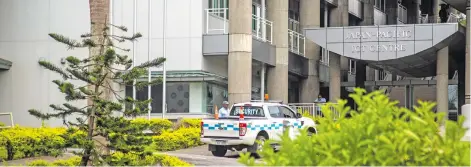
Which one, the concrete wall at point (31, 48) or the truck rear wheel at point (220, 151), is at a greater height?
the concrete wall at point (31, 48)

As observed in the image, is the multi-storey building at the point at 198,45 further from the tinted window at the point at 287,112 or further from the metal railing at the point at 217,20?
the tinted window at the point at 287,112

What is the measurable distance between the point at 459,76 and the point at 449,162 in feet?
156

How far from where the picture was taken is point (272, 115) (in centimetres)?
2420

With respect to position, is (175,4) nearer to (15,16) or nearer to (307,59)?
(15,16)

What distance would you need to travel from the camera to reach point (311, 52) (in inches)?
1746

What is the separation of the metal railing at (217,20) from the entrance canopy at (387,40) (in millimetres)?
4813

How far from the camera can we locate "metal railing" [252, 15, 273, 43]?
38188mm

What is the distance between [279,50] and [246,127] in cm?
1665

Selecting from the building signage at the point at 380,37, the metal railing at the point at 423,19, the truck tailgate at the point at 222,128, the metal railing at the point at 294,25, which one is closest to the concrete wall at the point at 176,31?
the building signage at the point at 380,37

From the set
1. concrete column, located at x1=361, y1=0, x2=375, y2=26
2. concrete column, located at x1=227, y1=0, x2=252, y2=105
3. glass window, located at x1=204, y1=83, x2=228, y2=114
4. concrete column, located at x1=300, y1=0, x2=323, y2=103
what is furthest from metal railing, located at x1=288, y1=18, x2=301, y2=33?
concrete column, located at x1=227, y1=0, x2=252, y2=105

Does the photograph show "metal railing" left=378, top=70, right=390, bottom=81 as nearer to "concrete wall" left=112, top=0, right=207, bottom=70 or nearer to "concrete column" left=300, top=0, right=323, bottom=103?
"concrete column" left=300, top=0, right=323, bottom=103

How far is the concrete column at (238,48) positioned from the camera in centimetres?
3391

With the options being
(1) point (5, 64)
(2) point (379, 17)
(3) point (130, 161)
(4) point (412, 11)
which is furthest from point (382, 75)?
(3) point (130, 161)

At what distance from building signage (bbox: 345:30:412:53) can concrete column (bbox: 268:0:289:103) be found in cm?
293
